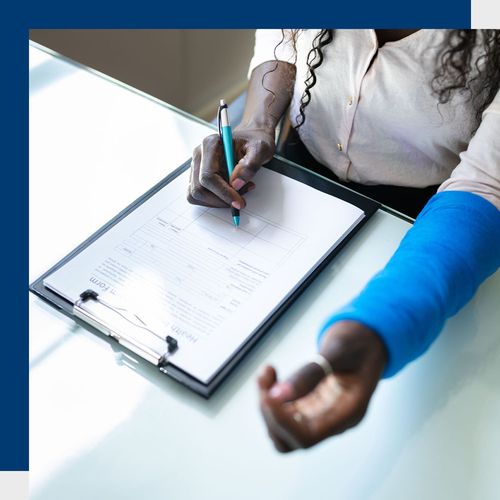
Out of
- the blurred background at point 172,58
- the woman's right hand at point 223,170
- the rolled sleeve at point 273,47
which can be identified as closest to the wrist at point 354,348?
the woman's right hand at point 223,170

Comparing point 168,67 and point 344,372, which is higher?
point 344,372

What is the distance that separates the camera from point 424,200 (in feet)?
3.20

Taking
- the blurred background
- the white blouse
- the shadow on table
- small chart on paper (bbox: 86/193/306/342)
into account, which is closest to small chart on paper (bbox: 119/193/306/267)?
small chart on paper (bbox: 86/193/306/342)

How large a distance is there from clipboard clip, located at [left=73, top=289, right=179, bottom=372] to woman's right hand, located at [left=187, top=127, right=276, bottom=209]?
7.3 inches

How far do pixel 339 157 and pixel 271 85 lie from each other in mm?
160

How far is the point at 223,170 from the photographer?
809mm

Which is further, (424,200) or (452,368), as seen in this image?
(424,200)

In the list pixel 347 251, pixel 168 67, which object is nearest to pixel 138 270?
pixel 347 251

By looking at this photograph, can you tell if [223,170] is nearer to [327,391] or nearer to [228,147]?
[228,147]

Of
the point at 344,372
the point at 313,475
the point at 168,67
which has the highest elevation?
the point at 344,372

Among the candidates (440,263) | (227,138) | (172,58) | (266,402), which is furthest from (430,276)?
(172,58)

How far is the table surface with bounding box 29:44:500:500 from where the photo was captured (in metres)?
0.57

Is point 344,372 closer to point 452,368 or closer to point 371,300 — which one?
point 371,300

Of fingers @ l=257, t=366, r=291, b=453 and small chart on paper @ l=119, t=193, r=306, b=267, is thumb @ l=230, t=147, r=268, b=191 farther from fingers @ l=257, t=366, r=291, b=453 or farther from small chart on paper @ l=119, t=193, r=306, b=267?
fingers @ l=257, t=366, r=291, b=453
